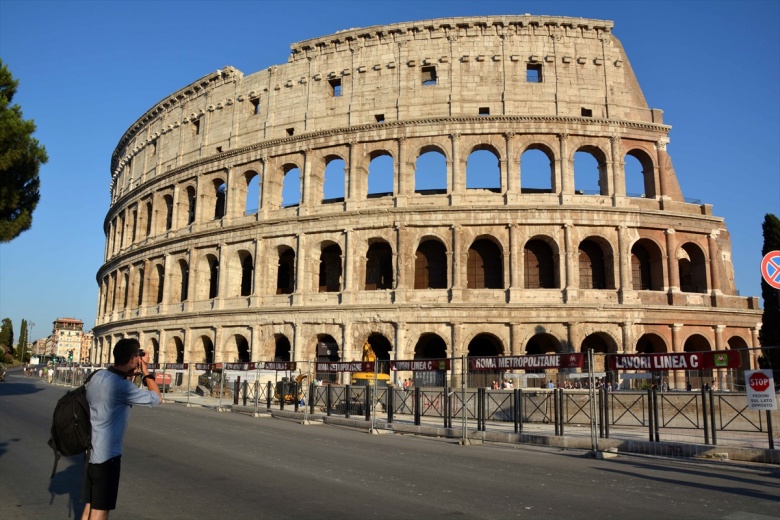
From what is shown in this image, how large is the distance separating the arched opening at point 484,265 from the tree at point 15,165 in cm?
1934

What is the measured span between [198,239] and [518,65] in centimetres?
2097

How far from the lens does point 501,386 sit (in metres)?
23.5

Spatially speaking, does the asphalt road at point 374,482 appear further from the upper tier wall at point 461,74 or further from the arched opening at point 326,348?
the upper tier wall at point 461,74

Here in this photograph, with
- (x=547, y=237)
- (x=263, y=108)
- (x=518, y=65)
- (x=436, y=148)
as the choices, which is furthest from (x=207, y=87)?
(x=547, y=237)

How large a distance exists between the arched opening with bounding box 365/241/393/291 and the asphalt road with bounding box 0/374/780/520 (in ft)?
63.5

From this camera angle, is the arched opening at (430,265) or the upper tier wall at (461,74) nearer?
the upper tier wall at (461,74)

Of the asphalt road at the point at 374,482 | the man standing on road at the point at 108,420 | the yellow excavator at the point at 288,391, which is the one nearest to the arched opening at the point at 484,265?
the yellow excavator at the point at 288,391

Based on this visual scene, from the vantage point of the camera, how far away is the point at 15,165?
66.6ft

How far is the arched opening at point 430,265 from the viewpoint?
3123 centimetres

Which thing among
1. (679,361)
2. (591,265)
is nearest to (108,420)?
(679,361)

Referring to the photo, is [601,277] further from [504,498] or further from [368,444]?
[504,498]

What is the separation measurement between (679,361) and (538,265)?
17848mm

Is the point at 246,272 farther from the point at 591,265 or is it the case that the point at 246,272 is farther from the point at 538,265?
the point at 591,265

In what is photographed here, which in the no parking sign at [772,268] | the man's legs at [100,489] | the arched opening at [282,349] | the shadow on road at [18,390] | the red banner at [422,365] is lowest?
the shadow on road at [18,390]
